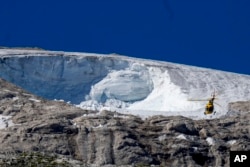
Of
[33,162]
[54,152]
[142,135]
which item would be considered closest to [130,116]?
[142,135]

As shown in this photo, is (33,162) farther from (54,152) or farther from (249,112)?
(249,112)

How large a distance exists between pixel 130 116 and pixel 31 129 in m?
11.9

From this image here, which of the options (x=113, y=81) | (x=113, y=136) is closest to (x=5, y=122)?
(x=113, y=136)

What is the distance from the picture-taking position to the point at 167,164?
372ft

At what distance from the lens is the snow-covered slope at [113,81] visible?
452 feet

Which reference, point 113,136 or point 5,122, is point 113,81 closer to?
point 5,122

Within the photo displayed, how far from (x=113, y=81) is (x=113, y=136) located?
2890 cm

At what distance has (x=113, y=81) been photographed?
142 meters

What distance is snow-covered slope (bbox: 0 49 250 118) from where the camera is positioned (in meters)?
138

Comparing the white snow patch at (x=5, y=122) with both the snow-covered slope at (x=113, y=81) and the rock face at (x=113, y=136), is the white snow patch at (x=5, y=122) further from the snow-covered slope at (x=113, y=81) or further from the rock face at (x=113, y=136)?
the snow-covered slope at (x=113, y=81)

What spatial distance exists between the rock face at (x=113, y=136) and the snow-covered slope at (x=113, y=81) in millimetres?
13853

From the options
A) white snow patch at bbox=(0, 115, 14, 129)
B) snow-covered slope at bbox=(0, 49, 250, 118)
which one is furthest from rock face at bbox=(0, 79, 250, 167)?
snow-covered slope at bbox=(0, 49, 250, 118)

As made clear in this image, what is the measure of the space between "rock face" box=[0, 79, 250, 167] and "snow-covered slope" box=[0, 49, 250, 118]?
45.4 feet

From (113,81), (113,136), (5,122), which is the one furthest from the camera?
(113,81)
